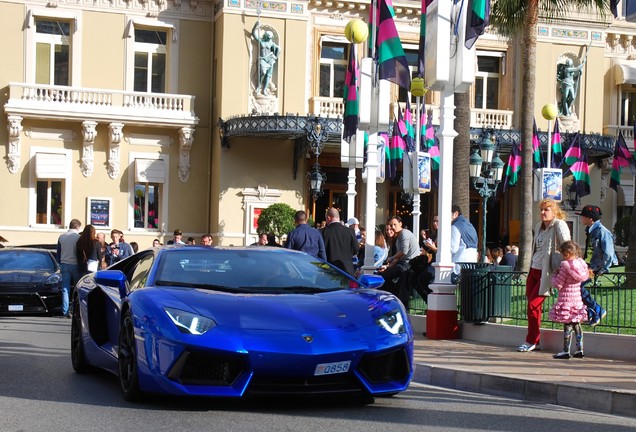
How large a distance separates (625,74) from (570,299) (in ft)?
101

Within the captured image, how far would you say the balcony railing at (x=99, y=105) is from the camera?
37.0 metres

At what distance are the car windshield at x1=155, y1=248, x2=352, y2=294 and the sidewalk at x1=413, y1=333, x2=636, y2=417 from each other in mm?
1990

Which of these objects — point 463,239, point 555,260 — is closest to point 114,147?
point 463,239

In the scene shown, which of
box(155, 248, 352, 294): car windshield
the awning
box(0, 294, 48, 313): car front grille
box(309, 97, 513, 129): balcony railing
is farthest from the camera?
the awning

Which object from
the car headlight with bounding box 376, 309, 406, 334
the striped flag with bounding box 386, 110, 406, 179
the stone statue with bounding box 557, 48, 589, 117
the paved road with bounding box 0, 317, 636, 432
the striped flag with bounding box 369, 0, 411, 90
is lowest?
the paved road with bounding box 0, 317, 636, 432

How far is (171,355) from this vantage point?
796 cm

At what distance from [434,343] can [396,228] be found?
3.88 meters

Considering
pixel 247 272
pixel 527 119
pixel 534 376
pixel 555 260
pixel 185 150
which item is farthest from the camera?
pixel 185 150

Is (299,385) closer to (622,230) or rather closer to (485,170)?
(485,170)

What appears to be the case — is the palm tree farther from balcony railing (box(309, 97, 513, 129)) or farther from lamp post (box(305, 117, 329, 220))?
balcony railing (box(309, 97, 513, 129))

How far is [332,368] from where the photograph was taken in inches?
316

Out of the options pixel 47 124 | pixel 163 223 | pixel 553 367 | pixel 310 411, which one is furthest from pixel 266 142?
Answer: pixel 310 411

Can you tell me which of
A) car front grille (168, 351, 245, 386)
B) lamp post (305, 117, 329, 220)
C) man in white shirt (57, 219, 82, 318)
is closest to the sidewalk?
car front grille (168, 351, 245, 386)

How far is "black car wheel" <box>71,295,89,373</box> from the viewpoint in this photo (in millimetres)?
10766
